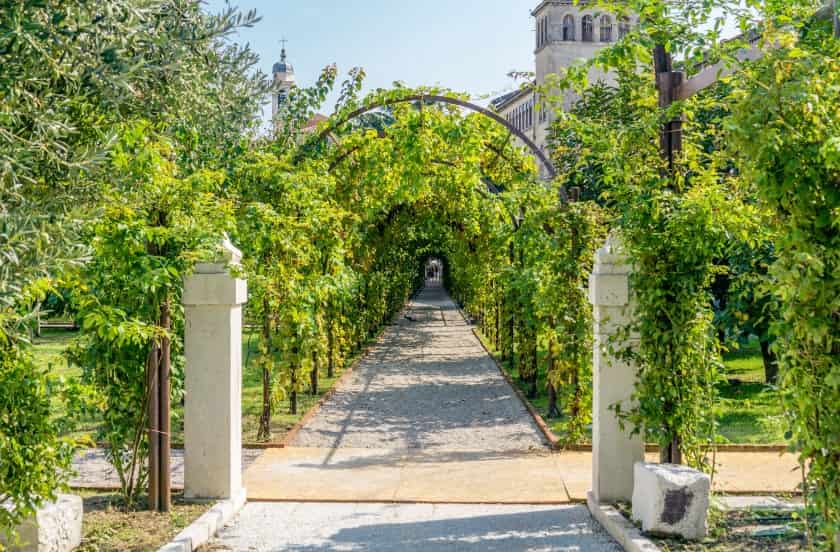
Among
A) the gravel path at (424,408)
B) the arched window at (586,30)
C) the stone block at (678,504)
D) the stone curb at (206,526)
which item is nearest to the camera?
the stone curb at (206,526)

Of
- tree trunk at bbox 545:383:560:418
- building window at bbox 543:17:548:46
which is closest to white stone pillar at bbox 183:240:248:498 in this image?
tree trunk at bbox 545:383:560:418

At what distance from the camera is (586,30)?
5775 cm

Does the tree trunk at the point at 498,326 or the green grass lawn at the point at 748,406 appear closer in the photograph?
the green grass lawn at the point at 748,406

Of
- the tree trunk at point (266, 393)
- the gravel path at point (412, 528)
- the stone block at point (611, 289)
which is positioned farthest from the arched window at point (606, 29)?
the gravel path at point (412, 528)

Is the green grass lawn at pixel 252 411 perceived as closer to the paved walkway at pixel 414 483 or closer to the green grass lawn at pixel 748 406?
the paved walkway at pixel 414 483

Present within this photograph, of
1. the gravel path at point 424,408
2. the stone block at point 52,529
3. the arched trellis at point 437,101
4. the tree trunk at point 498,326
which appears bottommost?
the gravel path at point 424,408

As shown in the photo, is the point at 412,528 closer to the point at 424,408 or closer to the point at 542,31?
the point at 424,408

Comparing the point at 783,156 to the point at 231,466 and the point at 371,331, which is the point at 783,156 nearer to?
the point at 231,466

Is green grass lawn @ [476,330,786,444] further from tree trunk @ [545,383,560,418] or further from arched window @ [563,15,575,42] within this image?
arched window @ [563,15,575,42]

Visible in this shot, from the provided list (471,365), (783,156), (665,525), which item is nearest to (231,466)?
(665,525)

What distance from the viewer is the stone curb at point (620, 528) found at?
547 cm

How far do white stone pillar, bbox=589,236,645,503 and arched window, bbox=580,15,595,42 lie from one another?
2118 inches

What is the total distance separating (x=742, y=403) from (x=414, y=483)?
19.3 ft

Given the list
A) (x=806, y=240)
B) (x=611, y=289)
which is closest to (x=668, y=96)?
(x=611, y=289)
